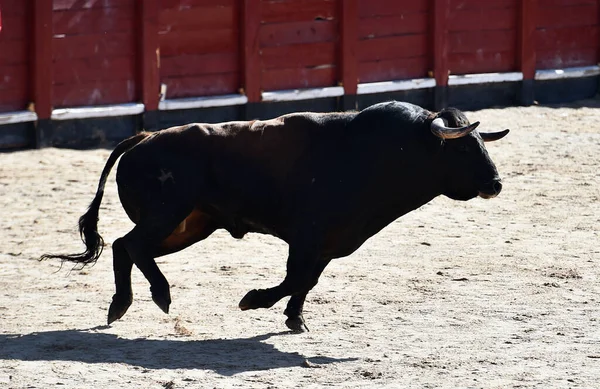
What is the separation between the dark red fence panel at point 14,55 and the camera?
33.3ft

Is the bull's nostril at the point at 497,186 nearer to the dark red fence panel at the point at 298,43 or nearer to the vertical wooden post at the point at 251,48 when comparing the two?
the vertical wooden post at the point at 251,48

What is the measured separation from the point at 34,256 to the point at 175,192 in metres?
1.84

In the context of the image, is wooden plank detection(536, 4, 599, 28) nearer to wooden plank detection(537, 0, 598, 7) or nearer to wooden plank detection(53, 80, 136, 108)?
wooden plank detection(537, 0, 598, 7)

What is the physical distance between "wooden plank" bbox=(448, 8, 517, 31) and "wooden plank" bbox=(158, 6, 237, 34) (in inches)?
103

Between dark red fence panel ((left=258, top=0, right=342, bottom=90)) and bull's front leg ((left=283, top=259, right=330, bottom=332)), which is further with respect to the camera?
dark red fence panel ((left=258, top=0, right=342, bottom=90))

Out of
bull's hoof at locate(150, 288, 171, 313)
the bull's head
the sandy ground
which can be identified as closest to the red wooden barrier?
the sandy ground

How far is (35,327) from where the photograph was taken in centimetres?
554

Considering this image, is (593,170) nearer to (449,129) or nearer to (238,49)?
(238,49)

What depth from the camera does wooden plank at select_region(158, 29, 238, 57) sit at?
11.2m

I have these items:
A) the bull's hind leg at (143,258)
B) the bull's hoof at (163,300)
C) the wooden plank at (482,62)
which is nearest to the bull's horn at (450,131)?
the bull's hind leg at (143,258)

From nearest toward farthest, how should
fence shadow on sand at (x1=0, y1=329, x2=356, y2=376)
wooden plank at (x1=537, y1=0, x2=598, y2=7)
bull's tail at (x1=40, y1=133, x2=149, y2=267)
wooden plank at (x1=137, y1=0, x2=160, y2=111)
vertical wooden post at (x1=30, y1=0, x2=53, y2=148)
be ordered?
fence shadow on sand at (x1=0, y1=329, x2=356, y2=376)
bull's tail at (x1=40, y1=133, x2=149, y2=267)
vertical wooden post at (x1=30, y1=0, x2=53, y2=148)
wooden plank at (x1=137, y1=0, x2=160, y2=111)
wooden plank at (x1=537, y1=0, x2=598, y2=7)

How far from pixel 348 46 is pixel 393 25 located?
66 centimetres

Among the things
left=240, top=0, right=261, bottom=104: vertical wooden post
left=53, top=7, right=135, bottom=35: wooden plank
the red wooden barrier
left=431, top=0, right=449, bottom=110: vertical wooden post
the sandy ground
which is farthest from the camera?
left=431, top=0, right=449, bottom=110: vertical wooden post

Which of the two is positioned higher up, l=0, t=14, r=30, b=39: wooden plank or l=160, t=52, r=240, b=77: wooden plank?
l=0, t=14, r=30, b=39: wooden plank
